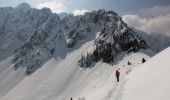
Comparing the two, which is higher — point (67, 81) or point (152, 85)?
point (67, 81)

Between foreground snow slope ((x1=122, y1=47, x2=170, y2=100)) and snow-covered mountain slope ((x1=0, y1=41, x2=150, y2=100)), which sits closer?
foreground snow slope ((x1=122, y1=47, x2=170, y2=100))

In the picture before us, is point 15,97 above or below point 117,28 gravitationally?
below

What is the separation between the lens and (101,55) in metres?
175

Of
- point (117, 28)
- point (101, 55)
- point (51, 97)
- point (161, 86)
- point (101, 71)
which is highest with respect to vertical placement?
point (117, 28)

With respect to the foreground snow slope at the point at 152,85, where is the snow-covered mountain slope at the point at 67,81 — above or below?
above

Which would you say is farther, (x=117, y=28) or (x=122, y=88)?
(x=117, y=28)

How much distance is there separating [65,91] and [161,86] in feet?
464

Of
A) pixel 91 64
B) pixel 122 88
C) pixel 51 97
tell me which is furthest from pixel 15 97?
pixel 122 88

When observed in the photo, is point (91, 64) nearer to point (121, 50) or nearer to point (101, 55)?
point (101, 55)

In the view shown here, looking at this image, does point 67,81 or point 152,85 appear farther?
point 67,81

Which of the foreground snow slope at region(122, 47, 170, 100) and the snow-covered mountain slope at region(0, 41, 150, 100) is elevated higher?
the snow-covered mountain slope at region(0, 41, 150, 100)

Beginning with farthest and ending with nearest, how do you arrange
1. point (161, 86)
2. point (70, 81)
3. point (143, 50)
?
point (70, 81) < point (143, 50) < point (161, 86)

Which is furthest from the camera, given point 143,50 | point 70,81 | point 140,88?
point 70,81

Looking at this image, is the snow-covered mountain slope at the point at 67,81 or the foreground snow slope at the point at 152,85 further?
the snow-covered mountain slope at the point at 67,81
